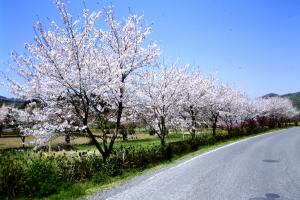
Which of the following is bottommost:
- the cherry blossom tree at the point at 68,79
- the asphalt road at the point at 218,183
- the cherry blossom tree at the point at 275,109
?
the asphalt road at the point at 218,183

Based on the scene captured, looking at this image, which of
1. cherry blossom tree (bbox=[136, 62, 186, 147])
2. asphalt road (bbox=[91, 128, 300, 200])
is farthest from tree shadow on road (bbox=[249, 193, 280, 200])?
cherry blossom tree (bbox=[136, 62, 186, 147])

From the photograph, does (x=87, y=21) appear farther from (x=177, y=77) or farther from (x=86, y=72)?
(x=177, y=77)

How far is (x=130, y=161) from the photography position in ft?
55.7

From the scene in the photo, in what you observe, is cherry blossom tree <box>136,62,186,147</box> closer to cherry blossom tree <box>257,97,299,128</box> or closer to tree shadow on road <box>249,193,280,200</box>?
tree shadow on road <box>249,193,280,200</box>

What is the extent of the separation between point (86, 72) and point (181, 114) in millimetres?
18901

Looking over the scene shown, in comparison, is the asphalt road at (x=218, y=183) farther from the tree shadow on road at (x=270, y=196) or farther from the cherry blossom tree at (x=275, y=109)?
the cherry blossom tree at (x=275, y=109)

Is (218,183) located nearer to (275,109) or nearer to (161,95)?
(161,95)

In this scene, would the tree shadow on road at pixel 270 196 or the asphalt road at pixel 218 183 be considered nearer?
the tree shadow on road at pixel 270 196

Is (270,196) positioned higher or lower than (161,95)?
lower

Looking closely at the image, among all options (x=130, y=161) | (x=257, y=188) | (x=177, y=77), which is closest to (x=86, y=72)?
(x=130, y=161)

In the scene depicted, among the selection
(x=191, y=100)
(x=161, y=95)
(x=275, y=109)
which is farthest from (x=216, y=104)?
(x=275, y=109)

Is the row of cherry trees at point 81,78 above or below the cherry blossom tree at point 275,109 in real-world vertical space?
below

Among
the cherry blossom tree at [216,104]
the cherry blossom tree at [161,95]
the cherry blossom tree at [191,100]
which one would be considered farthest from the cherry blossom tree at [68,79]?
the cherry blossom tree at [216,104]

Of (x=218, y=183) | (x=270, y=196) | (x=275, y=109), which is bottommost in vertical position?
(x=270, y=196)
